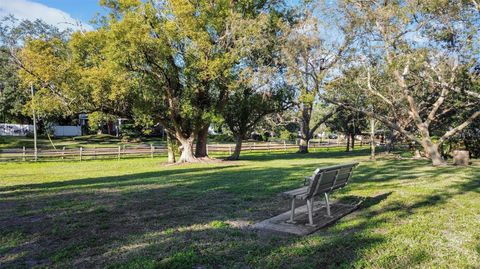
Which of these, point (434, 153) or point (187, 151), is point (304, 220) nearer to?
point (434, 153)

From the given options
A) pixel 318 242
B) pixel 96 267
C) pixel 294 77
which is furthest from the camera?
pixel 294 77

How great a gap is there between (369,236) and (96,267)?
3405 millimetres

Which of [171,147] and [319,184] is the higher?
[171,147]

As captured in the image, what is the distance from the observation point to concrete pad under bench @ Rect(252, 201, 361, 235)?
5684 millimetres

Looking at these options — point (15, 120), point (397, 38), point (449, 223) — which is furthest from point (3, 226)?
point (15, 120)

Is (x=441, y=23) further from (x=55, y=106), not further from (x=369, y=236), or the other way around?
(x=55, y=106)

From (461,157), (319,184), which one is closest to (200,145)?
(461,157)

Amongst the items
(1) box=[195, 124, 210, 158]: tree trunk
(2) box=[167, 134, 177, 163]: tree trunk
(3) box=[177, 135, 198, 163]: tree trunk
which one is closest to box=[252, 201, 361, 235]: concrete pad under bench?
(3) box=[177, 135, 198, 163]: tree trunk

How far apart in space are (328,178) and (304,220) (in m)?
0.77

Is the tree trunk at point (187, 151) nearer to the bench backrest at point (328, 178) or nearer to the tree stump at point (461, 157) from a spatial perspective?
the tree stump at point (461, 157)

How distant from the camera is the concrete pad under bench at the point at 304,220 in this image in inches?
224

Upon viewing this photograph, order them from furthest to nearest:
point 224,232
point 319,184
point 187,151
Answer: point 187,151 < point 319,184 < point 224,232

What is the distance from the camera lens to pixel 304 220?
20.4ft

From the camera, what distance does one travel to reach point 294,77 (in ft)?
72.9
